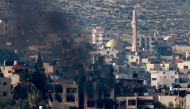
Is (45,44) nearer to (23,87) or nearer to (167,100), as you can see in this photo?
(167,100)

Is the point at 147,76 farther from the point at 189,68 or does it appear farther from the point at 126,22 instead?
the point at 126,22

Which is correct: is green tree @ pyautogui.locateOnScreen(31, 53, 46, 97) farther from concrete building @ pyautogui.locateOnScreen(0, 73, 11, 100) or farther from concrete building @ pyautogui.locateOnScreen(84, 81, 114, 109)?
concrete building @ pyautogui.locateOnScreen(84, 81, 114, 109)

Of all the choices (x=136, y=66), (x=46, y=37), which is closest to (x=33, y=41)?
(x=46, y=37)

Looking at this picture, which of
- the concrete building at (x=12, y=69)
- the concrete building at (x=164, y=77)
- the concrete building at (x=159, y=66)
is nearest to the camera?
the concrete building at (x=12, y=69)

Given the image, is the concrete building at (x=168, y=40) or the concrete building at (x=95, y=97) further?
the concrete building at (x=168, y=40)

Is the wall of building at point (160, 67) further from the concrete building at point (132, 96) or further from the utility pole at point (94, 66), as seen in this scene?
the concrete building at point (132, 96)

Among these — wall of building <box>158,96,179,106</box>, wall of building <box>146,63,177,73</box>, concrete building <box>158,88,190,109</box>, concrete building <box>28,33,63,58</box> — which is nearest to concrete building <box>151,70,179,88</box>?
wall of building <box>146,63,177,73</box>

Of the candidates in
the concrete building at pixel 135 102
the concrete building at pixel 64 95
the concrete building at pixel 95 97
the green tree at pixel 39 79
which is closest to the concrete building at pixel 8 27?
the green tree at pixel 39 79

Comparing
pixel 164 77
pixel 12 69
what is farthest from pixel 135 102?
pixel 164 77
